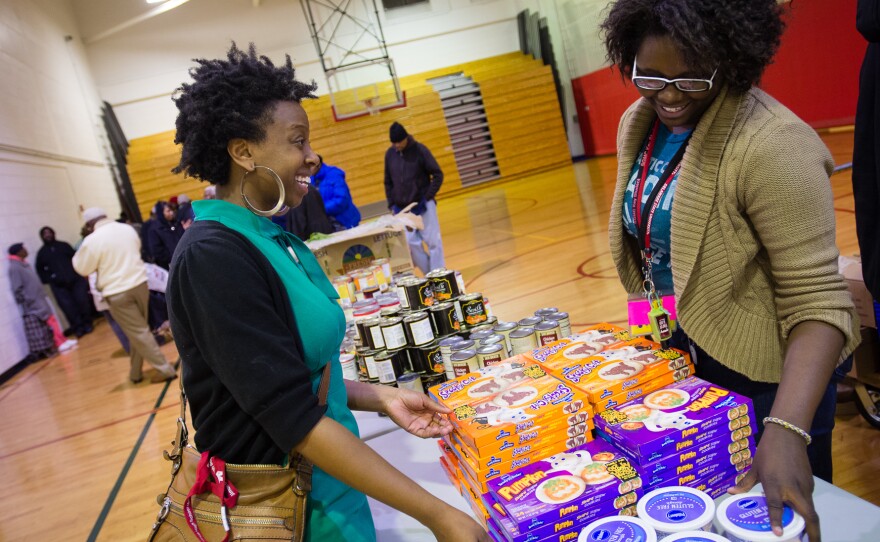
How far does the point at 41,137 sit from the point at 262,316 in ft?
42.5

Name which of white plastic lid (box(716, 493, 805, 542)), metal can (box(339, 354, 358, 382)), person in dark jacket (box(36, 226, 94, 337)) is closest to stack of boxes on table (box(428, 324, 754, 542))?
white plastic lid (box(716, 493, 805, 542))

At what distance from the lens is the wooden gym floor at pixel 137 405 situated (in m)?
3.64

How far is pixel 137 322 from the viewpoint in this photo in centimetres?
644

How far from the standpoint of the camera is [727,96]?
1351 mm

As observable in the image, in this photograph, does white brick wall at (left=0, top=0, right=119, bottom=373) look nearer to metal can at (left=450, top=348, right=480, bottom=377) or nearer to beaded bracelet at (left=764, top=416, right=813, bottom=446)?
metal can at (left=450, top=348, right=480, bottom=377)

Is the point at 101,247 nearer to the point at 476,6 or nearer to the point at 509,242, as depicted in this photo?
the point at 509,242

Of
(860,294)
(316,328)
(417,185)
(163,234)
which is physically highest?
(163,234)

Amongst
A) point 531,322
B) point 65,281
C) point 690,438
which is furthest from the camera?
point 65,281

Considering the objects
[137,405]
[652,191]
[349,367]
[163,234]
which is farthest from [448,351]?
[163,234]

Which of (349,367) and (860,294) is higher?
(349,367)

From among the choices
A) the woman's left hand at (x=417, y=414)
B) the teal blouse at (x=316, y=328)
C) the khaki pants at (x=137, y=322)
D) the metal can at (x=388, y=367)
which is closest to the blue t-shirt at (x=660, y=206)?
the woman's left hand at (x=417, y=414)

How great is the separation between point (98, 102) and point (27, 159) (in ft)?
22.7

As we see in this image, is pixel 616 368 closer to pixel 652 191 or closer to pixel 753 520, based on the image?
pixel 652 191

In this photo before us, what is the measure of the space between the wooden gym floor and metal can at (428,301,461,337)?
1630mm
